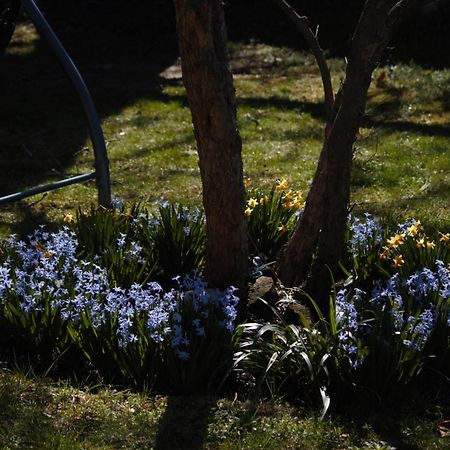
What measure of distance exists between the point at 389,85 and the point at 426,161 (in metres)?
2.35

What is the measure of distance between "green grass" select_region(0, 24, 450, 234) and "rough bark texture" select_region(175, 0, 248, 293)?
1.71m

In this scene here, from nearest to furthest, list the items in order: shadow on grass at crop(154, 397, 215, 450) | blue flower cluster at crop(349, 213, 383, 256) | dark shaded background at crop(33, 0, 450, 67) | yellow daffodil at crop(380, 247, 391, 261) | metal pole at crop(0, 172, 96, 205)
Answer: shadow on grass at crop(154, 397, 215, 450) → yellow daffodil at crop(380, 247, 391, 261) → blue flower cluster at crop(349, 213, 383, 256) → metal pole at crop(0, 172, 96, 205) → dark shaded background at crop(33, 0, 450, 67)

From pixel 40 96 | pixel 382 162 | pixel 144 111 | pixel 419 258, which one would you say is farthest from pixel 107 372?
pixel 40 96

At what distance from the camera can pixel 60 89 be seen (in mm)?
10430

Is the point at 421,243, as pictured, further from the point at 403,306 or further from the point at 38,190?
the point at 38,190

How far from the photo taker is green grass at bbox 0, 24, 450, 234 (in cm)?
725

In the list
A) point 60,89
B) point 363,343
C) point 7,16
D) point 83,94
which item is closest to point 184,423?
point 363,343

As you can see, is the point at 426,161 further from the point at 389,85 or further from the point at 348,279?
the point at 348,279

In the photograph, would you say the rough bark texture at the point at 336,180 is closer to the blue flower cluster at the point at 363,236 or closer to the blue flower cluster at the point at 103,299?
the blue flower cluster at the point at 363,236

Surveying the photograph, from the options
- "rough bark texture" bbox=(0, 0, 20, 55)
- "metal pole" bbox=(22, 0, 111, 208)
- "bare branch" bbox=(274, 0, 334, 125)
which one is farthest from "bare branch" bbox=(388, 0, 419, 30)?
"rough bark texture" bbox=(0, 0, 20, 55)

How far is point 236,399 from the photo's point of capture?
4.19 metres

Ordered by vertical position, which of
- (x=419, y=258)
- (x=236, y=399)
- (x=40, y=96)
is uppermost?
(x=40, y=96)

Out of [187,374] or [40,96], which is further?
[40,96]

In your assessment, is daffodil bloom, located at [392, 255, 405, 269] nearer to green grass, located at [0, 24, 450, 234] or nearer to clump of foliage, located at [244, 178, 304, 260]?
clump of foliage, located at [244, 178, 304, 260]
